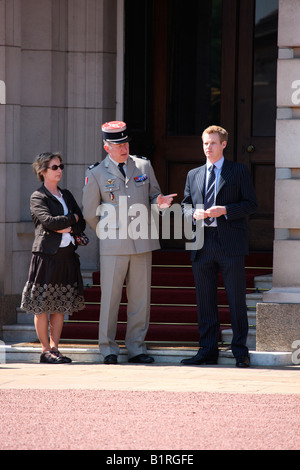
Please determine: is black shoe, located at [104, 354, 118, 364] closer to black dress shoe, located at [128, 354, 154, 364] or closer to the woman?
black dress shoe, located at [128, 354, 154, 364]

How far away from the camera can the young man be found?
841 centimetres

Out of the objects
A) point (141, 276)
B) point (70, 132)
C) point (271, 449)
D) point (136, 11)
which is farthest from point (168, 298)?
point (271, 449)

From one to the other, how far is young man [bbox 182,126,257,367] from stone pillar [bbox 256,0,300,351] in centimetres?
54

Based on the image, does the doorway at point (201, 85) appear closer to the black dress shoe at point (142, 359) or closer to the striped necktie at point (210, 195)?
the striped necktie at point (210, 195)

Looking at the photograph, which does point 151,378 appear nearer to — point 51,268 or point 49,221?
point 51,268

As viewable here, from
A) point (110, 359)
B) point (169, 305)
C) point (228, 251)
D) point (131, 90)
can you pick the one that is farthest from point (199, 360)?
point (131, 90)

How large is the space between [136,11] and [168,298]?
10.7 feet

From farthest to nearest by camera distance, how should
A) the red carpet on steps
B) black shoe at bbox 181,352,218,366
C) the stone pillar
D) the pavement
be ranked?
the red carpet on steps < the stone pillar < black shoe at bbox 181,352,218,366 < the pavement

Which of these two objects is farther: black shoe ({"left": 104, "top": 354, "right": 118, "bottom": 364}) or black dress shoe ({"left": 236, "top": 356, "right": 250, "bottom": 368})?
black shoe ({"left": 104, "top": 354, "right": 118, "bottom": 364})

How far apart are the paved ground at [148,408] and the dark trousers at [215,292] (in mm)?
245

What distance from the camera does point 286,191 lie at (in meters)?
9.03

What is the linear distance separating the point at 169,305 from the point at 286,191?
1857mm

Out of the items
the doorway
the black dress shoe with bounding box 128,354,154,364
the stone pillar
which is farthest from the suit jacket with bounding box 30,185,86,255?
the doorway
